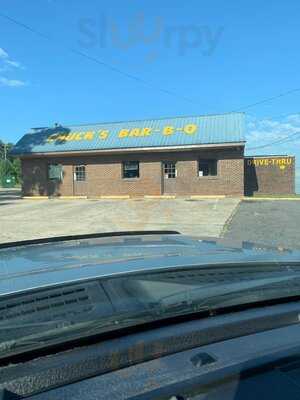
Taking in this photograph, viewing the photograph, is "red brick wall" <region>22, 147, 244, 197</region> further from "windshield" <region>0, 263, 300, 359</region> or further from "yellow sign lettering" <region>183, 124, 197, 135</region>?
"windshield" <region>0, 263, 300, 359</region>

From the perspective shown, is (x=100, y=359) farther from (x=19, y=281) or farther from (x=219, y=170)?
(x=219, y=170)

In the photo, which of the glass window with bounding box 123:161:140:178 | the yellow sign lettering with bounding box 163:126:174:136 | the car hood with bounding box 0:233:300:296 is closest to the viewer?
the car hood with bounding box 0:233:300:296

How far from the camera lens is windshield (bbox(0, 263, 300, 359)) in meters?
1.61

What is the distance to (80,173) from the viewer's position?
31.9m

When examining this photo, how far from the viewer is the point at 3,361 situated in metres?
1.48

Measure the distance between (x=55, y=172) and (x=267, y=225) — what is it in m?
19.8

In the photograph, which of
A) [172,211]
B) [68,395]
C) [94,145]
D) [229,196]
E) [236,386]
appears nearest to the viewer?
[68,395]

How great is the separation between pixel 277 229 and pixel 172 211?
6979 mm

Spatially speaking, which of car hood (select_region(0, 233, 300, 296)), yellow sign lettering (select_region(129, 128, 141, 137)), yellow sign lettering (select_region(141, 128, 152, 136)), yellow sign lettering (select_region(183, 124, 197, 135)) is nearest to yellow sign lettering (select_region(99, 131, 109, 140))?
yellow sign lettering (select_region(129, 128, 141, 137))

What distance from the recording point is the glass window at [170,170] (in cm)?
3000

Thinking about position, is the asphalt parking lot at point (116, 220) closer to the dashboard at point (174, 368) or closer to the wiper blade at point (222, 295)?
the wiper blade at point (222, 295)

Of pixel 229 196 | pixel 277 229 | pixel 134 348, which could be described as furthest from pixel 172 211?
pixel 134 348

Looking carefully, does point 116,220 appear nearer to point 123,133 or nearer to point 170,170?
point 170,170

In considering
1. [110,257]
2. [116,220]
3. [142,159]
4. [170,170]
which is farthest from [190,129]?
[110,257]
